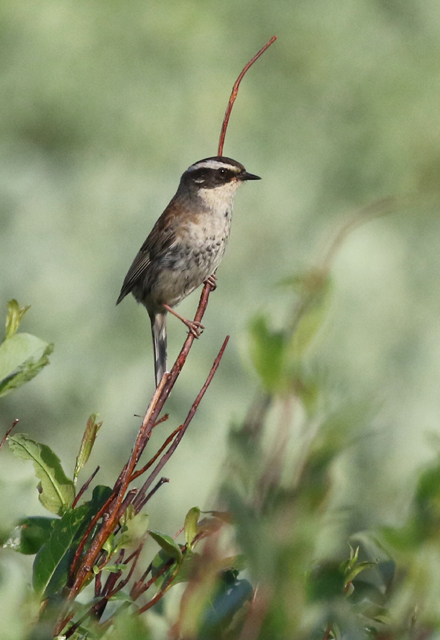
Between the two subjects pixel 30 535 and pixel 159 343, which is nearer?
pixel 30 535

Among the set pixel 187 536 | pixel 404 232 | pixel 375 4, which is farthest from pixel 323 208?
pixel 187 536

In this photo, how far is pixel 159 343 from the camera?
11.0ft

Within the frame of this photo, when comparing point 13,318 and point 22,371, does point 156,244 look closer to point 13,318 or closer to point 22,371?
point 13,318

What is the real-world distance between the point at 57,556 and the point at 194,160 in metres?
3.60

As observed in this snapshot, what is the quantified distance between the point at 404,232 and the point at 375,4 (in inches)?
51.9

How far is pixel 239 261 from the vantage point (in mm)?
4254

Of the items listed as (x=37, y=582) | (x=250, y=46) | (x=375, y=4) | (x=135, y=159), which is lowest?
(x=37, y=582)

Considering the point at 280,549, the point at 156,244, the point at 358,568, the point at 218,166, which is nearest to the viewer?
the point at 280,549

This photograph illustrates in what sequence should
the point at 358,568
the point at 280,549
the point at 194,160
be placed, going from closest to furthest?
the point at 280,549, the point at 358,568, the point at 194,160

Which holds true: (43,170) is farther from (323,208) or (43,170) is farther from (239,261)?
Result: (323,208)

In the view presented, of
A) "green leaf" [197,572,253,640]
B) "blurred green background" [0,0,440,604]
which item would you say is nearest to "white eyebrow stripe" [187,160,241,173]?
"blurred green background" [0,0,440,604]

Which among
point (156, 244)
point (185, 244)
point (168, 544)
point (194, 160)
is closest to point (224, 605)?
point (168, 544)

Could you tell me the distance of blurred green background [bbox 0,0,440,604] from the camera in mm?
3879

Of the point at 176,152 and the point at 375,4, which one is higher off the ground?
the point at 375,4
